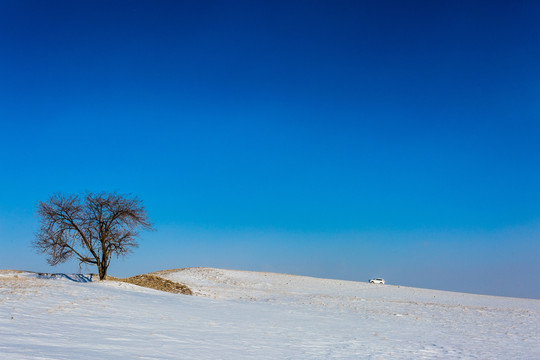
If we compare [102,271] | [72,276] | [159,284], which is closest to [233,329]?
[102,271]

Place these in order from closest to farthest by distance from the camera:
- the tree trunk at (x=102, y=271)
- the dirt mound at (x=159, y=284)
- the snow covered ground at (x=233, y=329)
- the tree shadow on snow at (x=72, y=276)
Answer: the snow covered ground at (x=233, y=329) → the tree trunk at (x=102, y=271) → the tree shadow on snow at (x=72, y=276) → the dirt mound at (x=159, y=284)

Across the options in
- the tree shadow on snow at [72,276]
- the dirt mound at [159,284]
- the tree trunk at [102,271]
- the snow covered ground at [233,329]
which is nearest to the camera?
the snow covered ground at [233,329]

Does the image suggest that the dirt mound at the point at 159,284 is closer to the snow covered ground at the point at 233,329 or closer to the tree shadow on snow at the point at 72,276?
the tree shadow on snow at the point at 72,276

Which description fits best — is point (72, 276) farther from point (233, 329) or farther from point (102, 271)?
point (233, 329)

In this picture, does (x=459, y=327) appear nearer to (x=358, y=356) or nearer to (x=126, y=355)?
(x=358, y=356)

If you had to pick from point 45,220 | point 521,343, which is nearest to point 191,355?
point 521,343

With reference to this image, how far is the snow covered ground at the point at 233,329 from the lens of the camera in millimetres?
9883

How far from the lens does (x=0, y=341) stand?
28.5 feet

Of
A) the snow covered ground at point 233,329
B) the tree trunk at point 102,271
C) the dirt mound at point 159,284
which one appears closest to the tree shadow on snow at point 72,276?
the dirt mound at point 159,284

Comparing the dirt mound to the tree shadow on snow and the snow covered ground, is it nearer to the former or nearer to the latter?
the tree shadow on snow

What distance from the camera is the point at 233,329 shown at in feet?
47.2

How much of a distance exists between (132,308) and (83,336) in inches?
270

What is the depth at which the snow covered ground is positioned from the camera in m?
9.88

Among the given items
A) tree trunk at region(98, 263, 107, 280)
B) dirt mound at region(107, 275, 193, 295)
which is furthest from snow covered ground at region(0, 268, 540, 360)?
dirt mound at region(107, 275, 193, 295)
